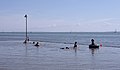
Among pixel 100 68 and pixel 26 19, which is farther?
pixel 26 19

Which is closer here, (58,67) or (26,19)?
(58,67)

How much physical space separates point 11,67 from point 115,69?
26.2ft

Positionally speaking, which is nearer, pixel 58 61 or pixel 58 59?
pixel 58 61

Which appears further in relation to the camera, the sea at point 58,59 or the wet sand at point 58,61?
the sea at point 58,59

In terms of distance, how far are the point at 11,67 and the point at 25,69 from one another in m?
1.76

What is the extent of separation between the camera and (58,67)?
23.3 meters

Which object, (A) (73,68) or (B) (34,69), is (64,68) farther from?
(B) (34,69)

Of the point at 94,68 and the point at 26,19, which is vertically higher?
the point at 26,19

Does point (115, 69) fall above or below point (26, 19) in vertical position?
below

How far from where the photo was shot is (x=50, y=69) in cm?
2217

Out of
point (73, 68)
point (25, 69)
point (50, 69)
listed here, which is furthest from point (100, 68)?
point (25, 69)

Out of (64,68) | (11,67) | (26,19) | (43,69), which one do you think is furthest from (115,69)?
(26,19)

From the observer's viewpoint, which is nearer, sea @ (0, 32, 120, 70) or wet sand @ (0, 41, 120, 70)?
wet sand @ (0, 41, 120, 70)

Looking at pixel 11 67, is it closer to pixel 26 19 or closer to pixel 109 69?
pixel 109 69
